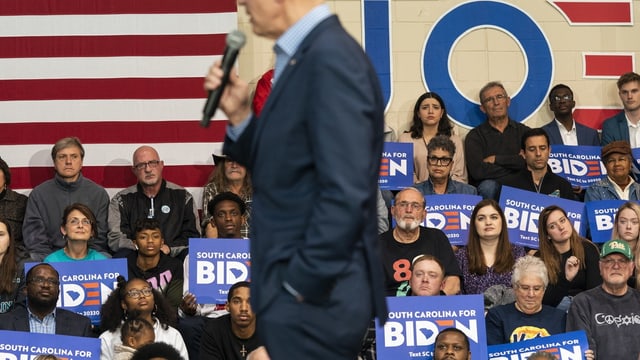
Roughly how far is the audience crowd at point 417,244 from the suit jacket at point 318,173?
168 inches

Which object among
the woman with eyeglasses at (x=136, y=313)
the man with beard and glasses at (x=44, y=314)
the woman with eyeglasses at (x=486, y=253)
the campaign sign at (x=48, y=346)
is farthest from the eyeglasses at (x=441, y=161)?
the campaign sign at (x=48, y=346)

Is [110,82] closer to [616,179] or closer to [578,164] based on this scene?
[578,164]

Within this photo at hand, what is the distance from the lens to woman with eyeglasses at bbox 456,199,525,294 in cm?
883

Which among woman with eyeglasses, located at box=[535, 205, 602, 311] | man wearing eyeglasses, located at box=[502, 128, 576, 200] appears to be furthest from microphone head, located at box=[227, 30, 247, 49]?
man wearing eyeglasses, located at box=[502, 128, 576, 200]

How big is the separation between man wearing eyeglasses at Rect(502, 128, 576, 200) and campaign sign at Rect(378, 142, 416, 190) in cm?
89

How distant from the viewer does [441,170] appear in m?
9.90

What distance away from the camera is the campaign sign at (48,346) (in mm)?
7406

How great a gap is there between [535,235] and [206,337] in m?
2.91

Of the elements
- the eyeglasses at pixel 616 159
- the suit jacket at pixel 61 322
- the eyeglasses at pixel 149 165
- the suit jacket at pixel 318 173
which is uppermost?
the eyeglasses at pixel 616 159

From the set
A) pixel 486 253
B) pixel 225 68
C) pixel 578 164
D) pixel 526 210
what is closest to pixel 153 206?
pixel 486 253

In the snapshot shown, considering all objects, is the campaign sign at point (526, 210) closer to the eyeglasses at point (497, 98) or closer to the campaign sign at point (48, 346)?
the eyeglasses at point (497, 98)

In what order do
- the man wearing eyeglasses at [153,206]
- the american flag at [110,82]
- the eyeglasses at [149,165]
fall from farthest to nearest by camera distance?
the american flag at [110,82] < the eyeglasses at [149,165] < the man wearing eyeglasses at [153,206]

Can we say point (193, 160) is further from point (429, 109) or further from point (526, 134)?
point (526, 134)

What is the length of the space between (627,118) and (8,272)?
5943mm
